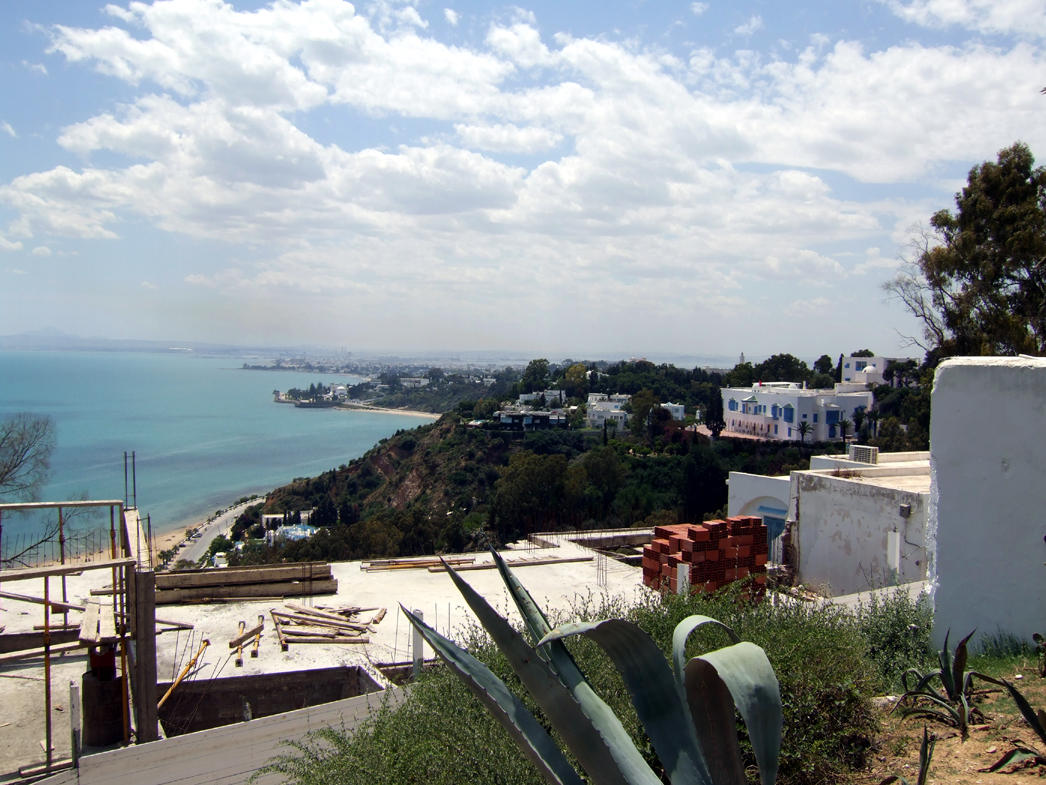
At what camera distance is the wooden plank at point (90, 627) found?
7.17m

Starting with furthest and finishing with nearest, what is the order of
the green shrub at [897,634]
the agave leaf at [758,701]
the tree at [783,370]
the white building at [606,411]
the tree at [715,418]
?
1. the tree at [783,370]
2. the white building at [606,411]
3. the tree at [715,418]
4. the green shrub at [897,634]
5. the agave leaf at [758,701]

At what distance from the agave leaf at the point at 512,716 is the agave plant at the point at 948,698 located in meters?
3.29

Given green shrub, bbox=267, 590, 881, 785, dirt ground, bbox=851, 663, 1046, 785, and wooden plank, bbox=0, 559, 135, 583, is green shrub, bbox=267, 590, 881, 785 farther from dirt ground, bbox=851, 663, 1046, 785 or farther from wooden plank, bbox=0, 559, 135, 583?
wooden plank, bbox=0, 559, 135, 583

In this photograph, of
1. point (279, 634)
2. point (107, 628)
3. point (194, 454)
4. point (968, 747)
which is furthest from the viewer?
point (194, 454)

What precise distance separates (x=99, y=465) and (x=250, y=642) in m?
115

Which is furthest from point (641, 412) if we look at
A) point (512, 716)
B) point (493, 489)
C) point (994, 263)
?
point (512, 716)

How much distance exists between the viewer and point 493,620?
106 inches

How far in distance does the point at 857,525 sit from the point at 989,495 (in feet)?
20.7

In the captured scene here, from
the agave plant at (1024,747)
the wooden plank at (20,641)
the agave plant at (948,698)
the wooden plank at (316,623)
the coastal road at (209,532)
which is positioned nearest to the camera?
the agave plant at (1024,747)

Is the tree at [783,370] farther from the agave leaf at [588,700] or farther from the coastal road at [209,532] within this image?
the agave leaf at [588,700]

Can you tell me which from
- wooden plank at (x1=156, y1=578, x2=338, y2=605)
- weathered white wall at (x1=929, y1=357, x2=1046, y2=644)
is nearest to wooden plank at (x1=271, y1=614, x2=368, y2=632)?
wooden plank at (x1=156, y1=578, x2=338, y2=605)

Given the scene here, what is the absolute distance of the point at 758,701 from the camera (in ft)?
7.70

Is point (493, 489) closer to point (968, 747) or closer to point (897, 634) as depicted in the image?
point (897, 634)

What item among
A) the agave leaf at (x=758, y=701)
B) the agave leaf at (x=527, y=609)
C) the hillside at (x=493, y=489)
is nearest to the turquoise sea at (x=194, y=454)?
the hillside at (x=493, y=489)
